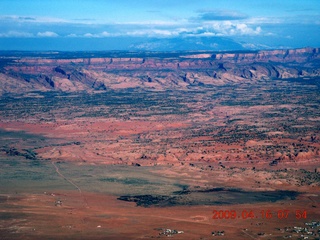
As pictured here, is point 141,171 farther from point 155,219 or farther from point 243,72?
point 243,72

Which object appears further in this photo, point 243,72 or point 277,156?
point 243,72

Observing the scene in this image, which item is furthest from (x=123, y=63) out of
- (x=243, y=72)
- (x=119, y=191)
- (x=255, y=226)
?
(x=255, y=226)
